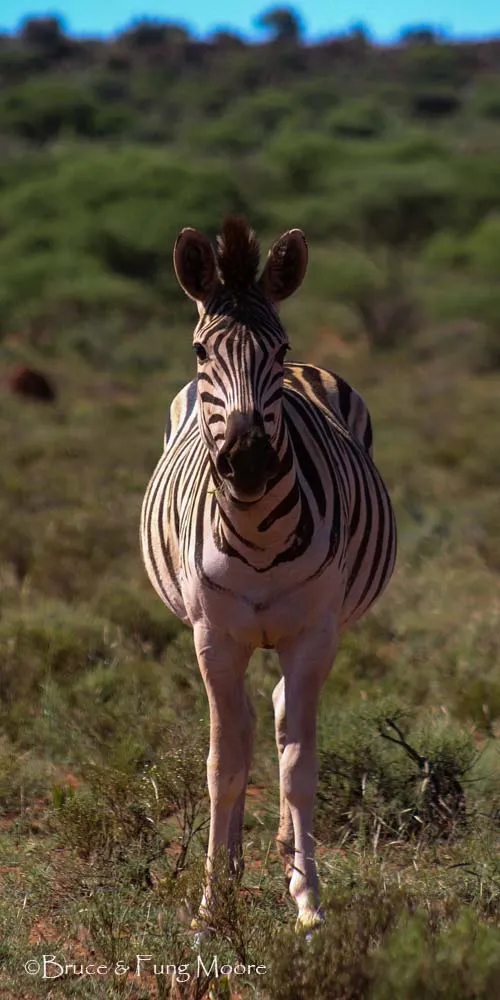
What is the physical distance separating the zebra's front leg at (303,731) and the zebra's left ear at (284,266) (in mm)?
1011

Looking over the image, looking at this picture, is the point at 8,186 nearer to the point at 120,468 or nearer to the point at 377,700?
the point at 120,468

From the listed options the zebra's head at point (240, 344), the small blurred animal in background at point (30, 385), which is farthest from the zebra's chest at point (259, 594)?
the small blurred animal in background at point (30, 385)

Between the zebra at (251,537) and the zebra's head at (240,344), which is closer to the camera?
the zebra's head at (240,344)

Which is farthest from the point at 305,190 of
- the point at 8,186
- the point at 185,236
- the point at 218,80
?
the point at 185,236

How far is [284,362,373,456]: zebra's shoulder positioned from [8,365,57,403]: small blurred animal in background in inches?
517

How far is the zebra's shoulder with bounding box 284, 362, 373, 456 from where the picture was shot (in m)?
5.57

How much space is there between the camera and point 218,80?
201 ft

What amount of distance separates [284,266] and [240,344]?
383mm

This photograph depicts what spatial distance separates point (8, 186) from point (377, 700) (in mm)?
34900

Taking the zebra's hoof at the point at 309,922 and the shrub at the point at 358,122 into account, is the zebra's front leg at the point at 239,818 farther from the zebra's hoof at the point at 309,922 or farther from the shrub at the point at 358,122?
the shrub at the point at 358,122

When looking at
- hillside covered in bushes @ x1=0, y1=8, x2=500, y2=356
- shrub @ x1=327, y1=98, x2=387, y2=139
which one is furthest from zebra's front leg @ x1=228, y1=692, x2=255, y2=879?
shrub @ x1=327, y1=98, x2=387, y2=139

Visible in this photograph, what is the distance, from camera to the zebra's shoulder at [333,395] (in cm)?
557

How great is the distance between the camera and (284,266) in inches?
169

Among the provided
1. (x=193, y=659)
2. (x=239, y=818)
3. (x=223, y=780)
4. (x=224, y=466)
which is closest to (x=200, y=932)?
(x=223, y=780)
